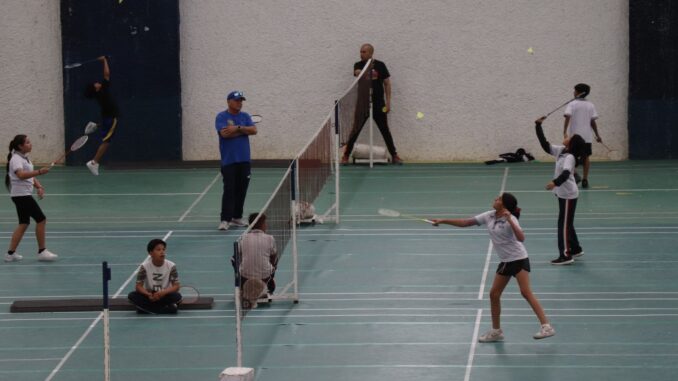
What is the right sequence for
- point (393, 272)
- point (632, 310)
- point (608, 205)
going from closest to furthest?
point (632, 310), point (393, 272), point (608, 205)

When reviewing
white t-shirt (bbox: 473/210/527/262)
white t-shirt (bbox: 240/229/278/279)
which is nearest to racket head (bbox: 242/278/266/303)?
white t-shirt (bbox: 240/229/278/279)

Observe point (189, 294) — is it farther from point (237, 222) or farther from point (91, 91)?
point (91, 91)

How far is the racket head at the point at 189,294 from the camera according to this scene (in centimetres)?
1576

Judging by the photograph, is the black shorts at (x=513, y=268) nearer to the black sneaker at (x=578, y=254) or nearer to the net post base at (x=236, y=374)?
the net post base at (x=236, y=374)

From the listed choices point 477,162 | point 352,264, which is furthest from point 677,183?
point 352,264

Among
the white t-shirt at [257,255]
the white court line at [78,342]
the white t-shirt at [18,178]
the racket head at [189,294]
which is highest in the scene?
the white t-shirt at [18,178]

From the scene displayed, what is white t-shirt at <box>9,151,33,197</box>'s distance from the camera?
58.7 feet

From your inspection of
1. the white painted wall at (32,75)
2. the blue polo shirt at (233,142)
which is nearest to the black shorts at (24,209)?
the blue polo shirt at (233,142)

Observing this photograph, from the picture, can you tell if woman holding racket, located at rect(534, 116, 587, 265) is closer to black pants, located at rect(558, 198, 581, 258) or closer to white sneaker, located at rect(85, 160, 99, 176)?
black pants, located at rect(558, 198, 581, 258)

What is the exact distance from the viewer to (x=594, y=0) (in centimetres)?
2645

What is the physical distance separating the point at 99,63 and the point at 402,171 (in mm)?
6543

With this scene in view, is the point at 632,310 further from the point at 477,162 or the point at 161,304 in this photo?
the point at 477,162

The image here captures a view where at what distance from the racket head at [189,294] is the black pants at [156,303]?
191 mm

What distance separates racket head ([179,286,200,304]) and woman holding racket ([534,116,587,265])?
4.78 metres
